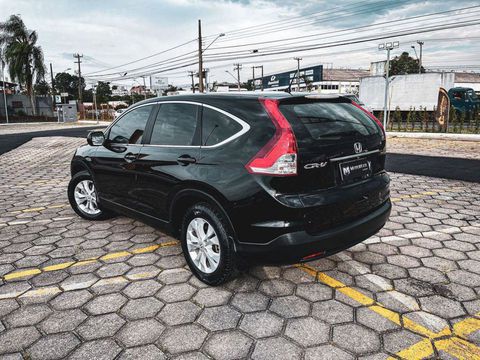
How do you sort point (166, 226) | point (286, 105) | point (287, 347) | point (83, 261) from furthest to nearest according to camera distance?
1. point (83, 261)
2. point (166, 226)
3. point (286, 105)
4. point (287, 347)

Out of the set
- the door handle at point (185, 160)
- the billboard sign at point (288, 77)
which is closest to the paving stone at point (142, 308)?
the door handle at point (185, 160)

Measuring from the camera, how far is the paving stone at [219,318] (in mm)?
2537

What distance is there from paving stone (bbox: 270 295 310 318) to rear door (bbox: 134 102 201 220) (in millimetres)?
1219

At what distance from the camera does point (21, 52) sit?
44000mm

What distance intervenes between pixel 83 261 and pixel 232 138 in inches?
83.4

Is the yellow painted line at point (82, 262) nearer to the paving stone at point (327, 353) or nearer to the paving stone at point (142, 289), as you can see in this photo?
the paving stone at point (142, 289)

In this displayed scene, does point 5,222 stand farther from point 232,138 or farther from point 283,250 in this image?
point 283,250

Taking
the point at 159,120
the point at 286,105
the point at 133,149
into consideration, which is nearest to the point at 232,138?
the point at 286,105

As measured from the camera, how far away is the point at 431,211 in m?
5.11

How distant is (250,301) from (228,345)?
0.55 metres

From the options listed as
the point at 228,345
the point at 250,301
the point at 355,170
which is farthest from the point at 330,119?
the point at 228,345

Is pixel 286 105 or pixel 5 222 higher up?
pixel 286 105

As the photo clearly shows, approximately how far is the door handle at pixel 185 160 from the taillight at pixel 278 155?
593 mm

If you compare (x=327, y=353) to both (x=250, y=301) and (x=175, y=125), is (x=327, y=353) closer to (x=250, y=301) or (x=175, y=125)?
(x=250, y=301)
